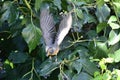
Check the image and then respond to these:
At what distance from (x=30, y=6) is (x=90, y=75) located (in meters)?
0.30

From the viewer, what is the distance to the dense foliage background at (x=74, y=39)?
4.03 feet

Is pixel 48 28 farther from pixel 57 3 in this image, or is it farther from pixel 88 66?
pixel 88 66

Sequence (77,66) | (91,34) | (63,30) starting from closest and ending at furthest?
(63,30), (77,66), (91,34)

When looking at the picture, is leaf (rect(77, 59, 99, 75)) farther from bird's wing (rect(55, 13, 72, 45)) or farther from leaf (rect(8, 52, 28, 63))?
leaf (rect(8, 52, 28, 63))

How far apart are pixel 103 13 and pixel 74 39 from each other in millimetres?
134

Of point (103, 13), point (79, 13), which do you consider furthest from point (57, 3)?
point (103, 13)

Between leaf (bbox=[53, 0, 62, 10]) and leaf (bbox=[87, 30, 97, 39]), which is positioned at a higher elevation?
leaf (bbox=[53, 0, 62, 10])

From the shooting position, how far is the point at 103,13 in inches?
53.1

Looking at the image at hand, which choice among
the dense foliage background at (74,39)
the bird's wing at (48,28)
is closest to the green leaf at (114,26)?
the dense foliage background at (74,39)

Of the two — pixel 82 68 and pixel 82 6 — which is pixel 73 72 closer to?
pixel 82 68

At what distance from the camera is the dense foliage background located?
1.23m

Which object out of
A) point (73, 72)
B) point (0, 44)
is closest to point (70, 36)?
point (73, 72)

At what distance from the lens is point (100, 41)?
1345 millimetres

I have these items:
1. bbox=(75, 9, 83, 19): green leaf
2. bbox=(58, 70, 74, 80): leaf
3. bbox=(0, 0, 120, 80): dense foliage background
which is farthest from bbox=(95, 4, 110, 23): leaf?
bbox=(58, 70, 74, 80): leaf
